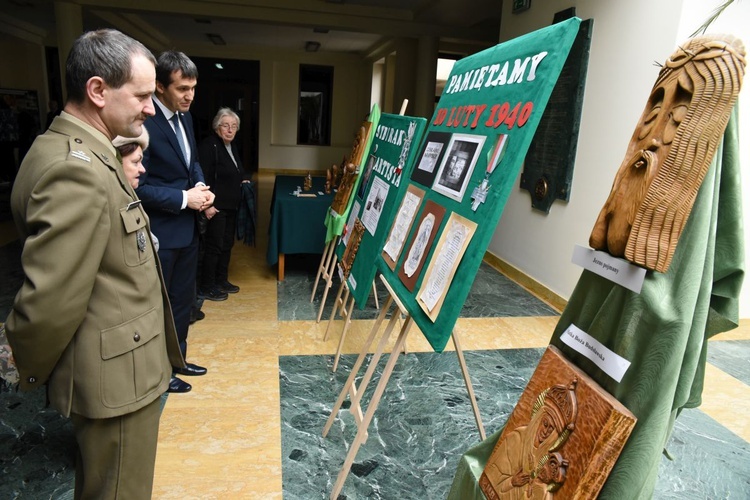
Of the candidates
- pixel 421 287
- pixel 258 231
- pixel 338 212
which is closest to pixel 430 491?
pixel 421 287

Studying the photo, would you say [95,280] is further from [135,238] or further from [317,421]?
[317,421]

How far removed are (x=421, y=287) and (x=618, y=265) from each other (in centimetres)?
65

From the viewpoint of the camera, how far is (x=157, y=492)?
1814mm

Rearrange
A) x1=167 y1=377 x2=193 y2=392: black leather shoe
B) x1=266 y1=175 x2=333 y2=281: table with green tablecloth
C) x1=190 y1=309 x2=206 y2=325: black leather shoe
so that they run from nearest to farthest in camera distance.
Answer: x1=167 y1=377 x2=193 y2=392: black leather shoe, x1=190 y1=309 x2=206 y2=325: black leather shoe, x1=266 y1=175 x2=333 y2=281: table with green tablecloth

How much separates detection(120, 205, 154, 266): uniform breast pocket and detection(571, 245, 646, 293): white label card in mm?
1053

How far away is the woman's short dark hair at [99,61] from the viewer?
3.68ft

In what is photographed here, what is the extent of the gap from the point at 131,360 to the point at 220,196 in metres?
2.58

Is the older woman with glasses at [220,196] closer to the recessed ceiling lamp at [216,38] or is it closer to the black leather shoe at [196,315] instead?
the black leather shoe at [196,315]

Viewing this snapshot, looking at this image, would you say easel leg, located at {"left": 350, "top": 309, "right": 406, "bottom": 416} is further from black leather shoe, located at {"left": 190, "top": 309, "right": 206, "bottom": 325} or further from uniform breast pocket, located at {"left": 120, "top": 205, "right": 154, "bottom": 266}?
Result: black leather shoe, located at {"left": 190, "top": 309, "right": 206, "bottom": 325}

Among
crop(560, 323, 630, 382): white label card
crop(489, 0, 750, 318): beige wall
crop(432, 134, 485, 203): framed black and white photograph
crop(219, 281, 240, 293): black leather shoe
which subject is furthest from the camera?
crop(219, 281, 240, 293): black leather shoe

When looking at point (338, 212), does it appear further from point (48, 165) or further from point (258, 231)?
point (258, 231)

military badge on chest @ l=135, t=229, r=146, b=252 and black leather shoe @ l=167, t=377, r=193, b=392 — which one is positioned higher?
military badge on chest @ l=135, t=229, r=146, b=252

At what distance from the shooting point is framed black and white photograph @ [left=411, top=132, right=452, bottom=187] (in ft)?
5.76

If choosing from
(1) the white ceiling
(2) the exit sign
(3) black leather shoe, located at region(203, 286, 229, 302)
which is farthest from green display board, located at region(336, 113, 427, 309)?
(1) the white ceiling
